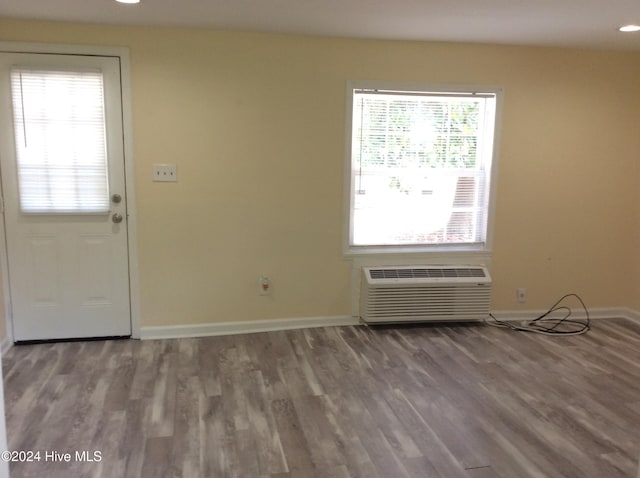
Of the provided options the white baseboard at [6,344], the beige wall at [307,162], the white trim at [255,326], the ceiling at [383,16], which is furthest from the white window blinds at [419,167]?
the white baseboard at [6,344]

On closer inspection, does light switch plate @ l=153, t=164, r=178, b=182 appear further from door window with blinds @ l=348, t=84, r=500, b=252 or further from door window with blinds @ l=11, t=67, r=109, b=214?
door window with blinds @ l=348, t=84, r=500, b=252

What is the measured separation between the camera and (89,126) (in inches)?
137

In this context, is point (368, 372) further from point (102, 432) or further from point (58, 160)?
point (58, 160)

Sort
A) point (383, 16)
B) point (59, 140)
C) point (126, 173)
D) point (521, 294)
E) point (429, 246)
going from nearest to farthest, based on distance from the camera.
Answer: point (383, 16), point (59, 140), point (126, 173), point (429, 246), point (521, 294)

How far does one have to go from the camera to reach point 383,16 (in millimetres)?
3104

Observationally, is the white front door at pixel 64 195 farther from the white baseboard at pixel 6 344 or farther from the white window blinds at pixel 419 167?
the white window blinds at pixel 419 167

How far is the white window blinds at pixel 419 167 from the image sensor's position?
12.9 ft

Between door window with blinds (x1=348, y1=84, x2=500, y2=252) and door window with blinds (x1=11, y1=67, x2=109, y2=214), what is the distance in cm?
183

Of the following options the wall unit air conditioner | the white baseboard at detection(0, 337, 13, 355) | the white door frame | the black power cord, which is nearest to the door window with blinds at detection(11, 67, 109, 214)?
the white door frame

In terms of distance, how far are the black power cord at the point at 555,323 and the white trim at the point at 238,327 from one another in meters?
1.28

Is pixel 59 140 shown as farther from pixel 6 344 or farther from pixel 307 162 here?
pixel 307 162

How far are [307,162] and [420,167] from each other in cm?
92

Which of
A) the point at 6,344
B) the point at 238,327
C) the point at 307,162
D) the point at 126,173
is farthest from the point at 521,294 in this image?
the point at 6,344

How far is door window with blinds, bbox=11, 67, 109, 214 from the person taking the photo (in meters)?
3.38
